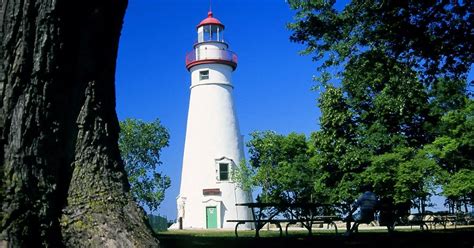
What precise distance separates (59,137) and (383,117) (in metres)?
31.0

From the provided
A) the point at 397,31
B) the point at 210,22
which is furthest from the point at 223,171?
the point at 397,31

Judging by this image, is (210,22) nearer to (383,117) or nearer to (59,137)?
(383,117)

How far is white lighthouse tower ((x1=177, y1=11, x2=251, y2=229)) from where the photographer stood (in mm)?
36438

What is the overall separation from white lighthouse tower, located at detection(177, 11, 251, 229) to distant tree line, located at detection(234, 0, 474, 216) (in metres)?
1.53

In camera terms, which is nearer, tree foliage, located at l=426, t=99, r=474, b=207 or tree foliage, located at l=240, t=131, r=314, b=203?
tree foliage, located at l=426, t=99, r=474, b=207

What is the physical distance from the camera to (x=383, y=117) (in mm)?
32531

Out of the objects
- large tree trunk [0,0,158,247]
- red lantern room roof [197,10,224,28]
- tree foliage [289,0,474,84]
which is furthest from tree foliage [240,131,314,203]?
large tree trunk [0,0,158,247]

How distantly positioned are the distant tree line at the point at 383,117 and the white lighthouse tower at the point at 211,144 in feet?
5.02

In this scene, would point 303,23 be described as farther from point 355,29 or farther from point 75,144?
point 75,144

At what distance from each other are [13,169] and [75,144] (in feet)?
1.57

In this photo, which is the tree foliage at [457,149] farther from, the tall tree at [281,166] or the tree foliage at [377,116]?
the tall tree at [281,166]

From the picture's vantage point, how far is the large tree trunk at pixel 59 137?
10.4ft

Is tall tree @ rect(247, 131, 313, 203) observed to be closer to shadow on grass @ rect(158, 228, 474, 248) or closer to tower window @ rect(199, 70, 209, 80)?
tower window @ rect(199, 70, 209, 80)

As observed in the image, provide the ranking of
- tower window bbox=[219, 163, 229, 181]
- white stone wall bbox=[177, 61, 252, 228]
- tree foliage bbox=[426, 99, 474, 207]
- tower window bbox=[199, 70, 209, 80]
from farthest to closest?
tower window bbox=[199, 70, 209, 80]
tower window bbox=[219, 163, 229, 181]
white stone wall bbox=[177, 61, 252, 228]
tree foliage bbox=[426, 99, 474, 207]
